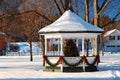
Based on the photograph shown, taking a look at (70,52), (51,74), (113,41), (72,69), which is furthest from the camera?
(113,41)

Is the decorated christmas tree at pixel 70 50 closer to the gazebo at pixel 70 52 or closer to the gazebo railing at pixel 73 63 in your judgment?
the gazebo at pixel 70 52

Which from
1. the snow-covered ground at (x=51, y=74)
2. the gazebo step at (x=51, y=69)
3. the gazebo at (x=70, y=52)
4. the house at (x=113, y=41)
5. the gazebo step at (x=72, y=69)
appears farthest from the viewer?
the house at (x=113, y=41)

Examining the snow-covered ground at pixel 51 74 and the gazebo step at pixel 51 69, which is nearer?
the snow-covered ground at pixel 51 74

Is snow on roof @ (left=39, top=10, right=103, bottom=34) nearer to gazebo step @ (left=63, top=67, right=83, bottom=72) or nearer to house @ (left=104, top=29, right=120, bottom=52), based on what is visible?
gazebo step @ (left=63, top=67, right=83, bottom=72)

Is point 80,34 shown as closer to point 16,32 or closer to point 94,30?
point 94,30

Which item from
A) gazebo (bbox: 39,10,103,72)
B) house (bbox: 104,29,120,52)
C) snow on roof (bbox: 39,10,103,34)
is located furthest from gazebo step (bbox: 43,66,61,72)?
house (bbox: 104,29,120,52)

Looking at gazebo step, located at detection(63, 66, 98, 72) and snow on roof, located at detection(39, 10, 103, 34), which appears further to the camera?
snow on roof, located at detection(39, 10, 103, 34)

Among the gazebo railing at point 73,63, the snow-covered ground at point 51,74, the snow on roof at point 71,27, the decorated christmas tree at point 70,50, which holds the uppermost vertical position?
the snow on roof at point 71,27

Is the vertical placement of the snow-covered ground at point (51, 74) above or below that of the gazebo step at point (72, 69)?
below

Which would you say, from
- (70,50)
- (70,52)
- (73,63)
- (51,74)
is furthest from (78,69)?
(51,74)

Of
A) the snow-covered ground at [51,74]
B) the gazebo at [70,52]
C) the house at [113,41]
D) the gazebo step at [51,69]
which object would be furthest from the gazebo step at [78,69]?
the house at [113,41]

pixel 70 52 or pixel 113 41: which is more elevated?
pixel 113 41

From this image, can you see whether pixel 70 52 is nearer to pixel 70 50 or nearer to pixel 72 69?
pixel 70 50

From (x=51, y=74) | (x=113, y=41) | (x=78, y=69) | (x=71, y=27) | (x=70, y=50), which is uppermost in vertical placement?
(x=113, y=41)
